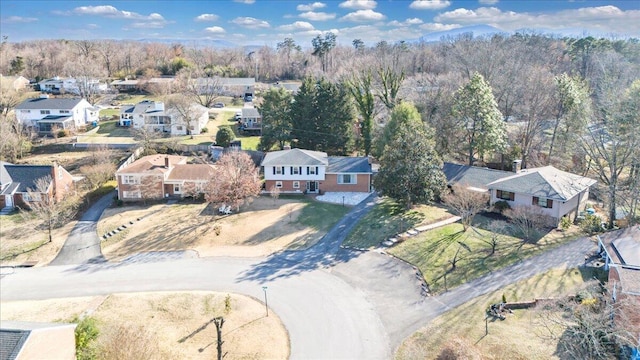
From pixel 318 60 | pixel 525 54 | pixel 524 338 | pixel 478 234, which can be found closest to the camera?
pixel 524 338

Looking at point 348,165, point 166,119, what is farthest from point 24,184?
point 348,165

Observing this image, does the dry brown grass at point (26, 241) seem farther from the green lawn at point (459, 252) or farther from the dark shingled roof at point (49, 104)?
the dark shingled roof at point (49, 104)

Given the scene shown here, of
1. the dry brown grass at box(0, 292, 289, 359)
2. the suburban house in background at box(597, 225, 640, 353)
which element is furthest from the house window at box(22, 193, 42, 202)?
the suburban house in background at box(597, 225, 640, 353)

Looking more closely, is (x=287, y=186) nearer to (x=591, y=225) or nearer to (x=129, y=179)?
A: (x=129, y=179)

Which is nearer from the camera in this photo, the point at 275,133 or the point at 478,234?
the point at 478,234

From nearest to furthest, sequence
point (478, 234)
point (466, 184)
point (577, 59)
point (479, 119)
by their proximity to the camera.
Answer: point (478, 234) < point (466, 184) < point (479, 119) < point (577, 59)

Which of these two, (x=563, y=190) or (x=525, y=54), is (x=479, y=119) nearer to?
(x=563, y=190)

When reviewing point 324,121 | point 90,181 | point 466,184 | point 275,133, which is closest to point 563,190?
point 466,184

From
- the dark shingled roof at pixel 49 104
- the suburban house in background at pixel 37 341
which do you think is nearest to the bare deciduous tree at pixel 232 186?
the suburban house in background at pixel 37 341
